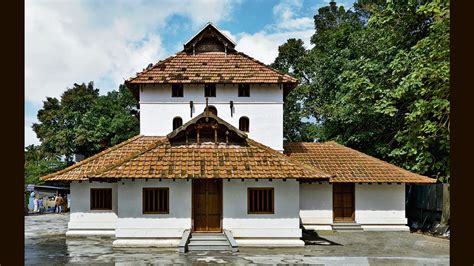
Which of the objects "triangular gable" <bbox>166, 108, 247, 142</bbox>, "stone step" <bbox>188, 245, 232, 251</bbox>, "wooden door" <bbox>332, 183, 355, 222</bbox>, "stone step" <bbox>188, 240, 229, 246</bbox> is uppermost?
"triangular gable" <bbox>166, 108, 247, 142</bbox>

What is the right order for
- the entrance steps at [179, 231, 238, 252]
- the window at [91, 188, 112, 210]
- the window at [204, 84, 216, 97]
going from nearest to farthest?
the entrance steps at [179, 231, 238, 252]
the window at [91, 188, 112, 210]
the window at [204, 84, 216, 97]

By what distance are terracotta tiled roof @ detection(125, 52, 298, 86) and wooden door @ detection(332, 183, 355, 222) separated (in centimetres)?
612

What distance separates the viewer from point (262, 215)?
1809 cm

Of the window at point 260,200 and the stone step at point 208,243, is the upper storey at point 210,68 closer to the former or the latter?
the window at point 260,200

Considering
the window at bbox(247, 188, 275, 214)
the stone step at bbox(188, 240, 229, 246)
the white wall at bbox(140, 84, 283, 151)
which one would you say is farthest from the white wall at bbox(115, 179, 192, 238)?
the white wall at bbox(140, 84, 283, 151)

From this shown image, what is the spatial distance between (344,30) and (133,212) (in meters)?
24.6

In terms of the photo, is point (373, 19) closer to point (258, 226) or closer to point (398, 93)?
point (398, 93)

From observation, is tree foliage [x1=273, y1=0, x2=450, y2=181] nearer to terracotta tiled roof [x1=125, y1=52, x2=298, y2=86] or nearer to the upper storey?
the upper storey

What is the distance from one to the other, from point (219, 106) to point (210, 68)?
2132 millimetres

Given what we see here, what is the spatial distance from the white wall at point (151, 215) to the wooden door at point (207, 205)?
0.33 meters

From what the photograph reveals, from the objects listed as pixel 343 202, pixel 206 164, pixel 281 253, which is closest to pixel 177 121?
pixel 206 164

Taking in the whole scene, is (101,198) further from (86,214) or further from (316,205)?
(316,205)

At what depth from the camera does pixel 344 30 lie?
35375 millimetres

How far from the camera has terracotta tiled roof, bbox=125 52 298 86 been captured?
74.1ft
